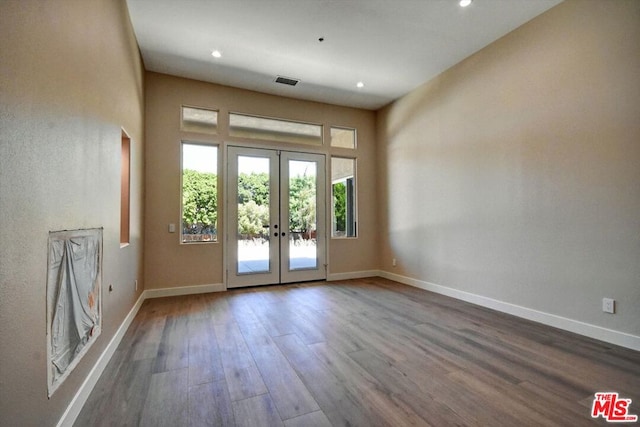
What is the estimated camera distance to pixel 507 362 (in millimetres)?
2396

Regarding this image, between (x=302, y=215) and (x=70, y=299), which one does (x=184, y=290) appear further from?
(x=70, y=299)

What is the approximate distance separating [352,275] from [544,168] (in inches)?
141

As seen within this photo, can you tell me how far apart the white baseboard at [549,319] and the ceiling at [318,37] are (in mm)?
3317

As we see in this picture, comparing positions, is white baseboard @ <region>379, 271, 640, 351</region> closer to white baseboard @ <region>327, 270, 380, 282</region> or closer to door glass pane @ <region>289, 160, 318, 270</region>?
white baseboard @ <region>327, 270, 380, 282</region>

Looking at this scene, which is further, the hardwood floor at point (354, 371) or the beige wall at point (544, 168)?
the beige wall at point (544, 168)

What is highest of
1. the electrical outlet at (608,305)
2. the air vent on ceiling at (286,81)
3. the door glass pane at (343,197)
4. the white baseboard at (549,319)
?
the air vent on ceiling at (286,81)

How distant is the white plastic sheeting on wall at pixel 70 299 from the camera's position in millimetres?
1529

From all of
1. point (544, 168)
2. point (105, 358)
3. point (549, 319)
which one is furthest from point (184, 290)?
point (544, 168)

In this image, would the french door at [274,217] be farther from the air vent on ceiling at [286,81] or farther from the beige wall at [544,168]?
the beige wall at [544,168]

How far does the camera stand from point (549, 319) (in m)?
3.25

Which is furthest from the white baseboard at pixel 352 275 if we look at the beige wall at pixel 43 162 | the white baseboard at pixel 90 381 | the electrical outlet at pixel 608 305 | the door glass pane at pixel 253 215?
the beige wall at pixel 43 162

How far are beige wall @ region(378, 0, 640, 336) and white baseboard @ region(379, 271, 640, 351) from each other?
56 millimetres

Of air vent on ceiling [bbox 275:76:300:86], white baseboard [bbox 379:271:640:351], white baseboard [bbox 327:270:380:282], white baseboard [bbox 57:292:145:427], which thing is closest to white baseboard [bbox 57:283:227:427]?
white baseboard [bbox 57:292:145:427]

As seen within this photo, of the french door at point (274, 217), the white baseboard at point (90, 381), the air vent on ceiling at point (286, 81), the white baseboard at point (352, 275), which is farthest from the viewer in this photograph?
the white baseboard at point (352, 275)
